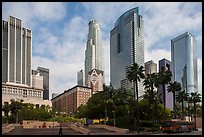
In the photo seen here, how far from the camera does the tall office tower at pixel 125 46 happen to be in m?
152

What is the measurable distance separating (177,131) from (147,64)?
122 m

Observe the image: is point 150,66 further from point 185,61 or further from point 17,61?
point 17,61

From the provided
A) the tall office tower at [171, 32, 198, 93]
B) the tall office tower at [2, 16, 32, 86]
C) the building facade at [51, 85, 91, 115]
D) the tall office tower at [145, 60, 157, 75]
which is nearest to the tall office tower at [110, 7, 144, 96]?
the tall office tower at [145, 60, 157, 75]

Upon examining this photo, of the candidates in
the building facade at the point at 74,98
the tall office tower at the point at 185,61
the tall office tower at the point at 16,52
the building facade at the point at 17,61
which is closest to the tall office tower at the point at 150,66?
the tall office tower at the point at 185,61

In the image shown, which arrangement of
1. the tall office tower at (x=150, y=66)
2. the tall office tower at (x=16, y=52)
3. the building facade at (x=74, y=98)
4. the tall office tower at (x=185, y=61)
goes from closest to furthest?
the tall office tower at (x=185, y=61), the tall office tower at (x=16, y=52), the tall office tower at (x=150, y=66), the building facade at (x=74, y=98)

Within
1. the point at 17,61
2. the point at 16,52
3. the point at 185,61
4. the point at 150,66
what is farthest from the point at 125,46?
the point at 16,52

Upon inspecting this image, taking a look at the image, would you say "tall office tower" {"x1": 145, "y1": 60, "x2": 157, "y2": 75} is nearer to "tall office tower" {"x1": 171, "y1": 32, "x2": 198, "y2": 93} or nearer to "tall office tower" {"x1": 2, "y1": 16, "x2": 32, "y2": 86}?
"tall office tower" {"x1": 171, "y1": 32, "x2": 198, "y2": 93}

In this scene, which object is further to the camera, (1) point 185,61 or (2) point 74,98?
(2) point 74,98

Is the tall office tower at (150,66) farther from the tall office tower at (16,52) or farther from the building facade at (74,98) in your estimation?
the tall office tower at (16,52)

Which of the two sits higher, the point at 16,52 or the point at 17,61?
the point at 16,52

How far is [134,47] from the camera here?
5974 inches

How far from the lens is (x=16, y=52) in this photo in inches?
6826

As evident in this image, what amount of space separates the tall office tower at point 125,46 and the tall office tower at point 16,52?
46048 mm

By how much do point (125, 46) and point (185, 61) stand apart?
3016cm
